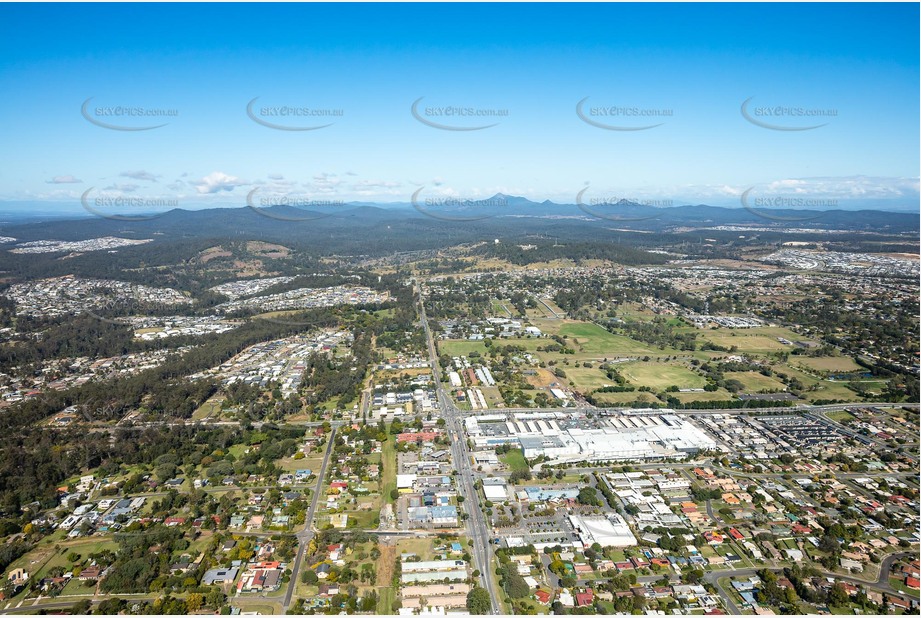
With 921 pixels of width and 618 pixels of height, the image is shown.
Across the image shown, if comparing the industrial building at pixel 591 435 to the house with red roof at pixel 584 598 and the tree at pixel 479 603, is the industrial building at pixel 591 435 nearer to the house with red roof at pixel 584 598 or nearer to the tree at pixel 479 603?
the house with red roof at pixel 584 598

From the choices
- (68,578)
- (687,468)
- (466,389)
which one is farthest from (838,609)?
(68,578)

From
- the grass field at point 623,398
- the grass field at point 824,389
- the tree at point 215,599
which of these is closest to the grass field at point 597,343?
the grass field at point 623,398

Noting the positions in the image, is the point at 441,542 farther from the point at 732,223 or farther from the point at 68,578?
the point at 732,223

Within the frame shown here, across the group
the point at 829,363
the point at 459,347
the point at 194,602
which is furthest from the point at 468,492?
the point at 829,363

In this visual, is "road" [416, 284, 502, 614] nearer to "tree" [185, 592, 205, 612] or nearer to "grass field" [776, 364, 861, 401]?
"tree" [185, 592, 205, 612]

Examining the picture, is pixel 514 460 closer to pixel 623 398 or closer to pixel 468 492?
pixel 468 492
